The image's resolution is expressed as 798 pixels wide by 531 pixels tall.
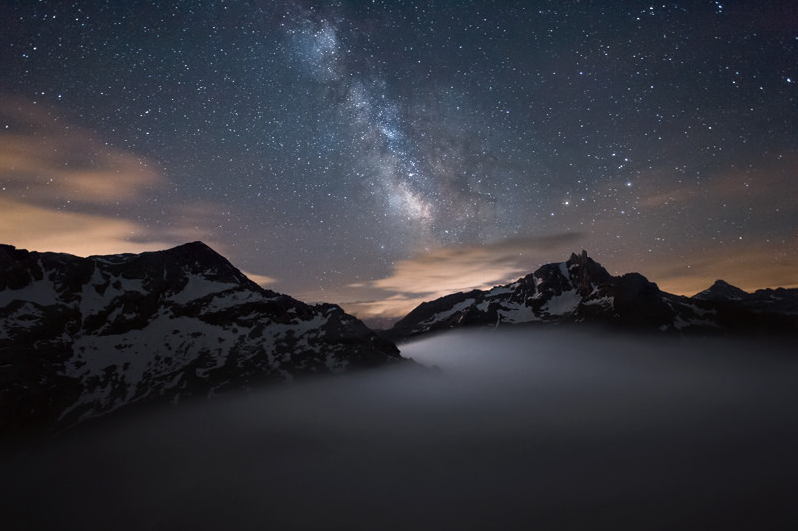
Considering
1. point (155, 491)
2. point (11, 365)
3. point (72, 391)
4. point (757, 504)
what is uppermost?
point (11, 365)

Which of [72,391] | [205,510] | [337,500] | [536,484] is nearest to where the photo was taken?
[205,510]

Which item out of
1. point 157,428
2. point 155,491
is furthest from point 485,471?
point 157,428

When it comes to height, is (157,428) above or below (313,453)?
above

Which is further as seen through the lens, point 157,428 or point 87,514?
point 157,428

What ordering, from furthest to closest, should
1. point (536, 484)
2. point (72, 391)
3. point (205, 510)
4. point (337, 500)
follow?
point (72, 391) → point (536, 484) → point (337, 500) → point (205, 510)

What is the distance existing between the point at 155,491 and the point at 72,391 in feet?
267

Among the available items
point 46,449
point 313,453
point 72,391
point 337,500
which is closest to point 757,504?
point 337,500

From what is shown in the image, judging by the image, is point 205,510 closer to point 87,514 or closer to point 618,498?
point 87,514

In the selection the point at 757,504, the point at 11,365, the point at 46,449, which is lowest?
the point at 757,504

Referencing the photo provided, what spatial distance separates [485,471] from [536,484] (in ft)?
89.9

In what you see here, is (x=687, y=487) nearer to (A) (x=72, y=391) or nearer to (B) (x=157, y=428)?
(B) (x=157, y=428)

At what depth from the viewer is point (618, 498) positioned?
563 feet

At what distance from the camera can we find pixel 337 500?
166875 mm

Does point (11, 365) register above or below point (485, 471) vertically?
above
